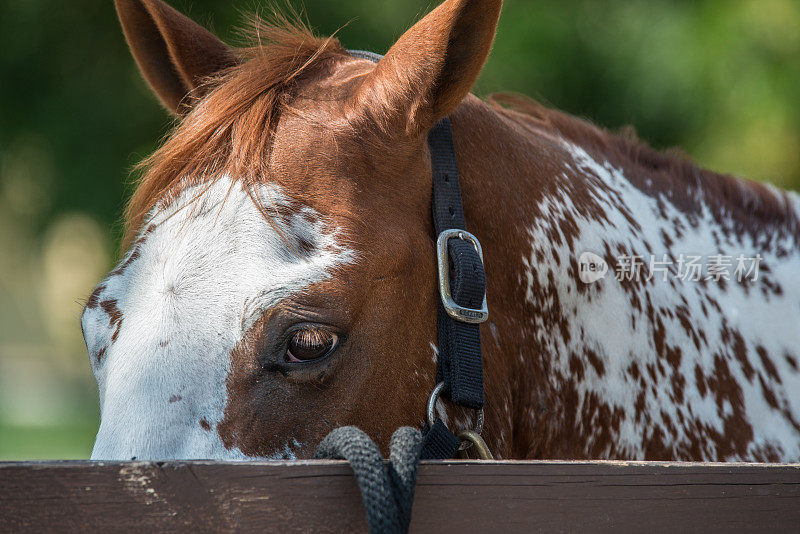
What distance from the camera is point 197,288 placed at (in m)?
1.35

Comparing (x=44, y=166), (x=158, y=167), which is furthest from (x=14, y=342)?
(x=158, y=167)

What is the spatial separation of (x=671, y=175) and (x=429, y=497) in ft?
5.38

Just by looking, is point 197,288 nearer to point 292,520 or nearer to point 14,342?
point 292,520

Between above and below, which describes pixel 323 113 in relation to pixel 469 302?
above

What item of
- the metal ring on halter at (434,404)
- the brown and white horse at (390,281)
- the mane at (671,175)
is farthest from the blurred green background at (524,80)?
the metal ring on halter at (434,404)

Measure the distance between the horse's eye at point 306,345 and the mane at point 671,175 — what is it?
1.10 meters

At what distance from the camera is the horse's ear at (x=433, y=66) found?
4.99 feet

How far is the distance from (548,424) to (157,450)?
0.92 meters

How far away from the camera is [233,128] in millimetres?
1570

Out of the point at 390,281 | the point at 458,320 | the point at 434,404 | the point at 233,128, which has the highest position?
the point at 233,128

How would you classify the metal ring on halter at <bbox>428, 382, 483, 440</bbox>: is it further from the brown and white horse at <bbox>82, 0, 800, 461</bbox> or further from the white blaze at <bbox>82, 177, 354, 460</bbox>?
the white blaze at <bbox>82, 177, 354, 460</bbox>

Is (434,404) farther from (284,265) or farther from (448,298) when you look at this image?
(284,265)

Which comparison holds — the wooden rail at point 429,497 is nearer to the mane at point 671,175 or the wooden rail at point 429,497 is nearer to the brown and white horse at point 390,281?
the brown and white horse at point 390,281

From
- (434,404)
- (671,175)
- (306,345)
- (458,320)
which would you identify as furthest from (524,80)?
(306,345)
